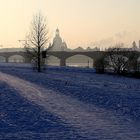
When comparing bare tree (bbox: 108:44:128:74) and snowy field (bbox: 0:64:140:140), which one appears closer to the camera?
snowy field (bbox: 0:64:140:140)

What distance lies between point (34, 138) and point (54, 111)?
502 cm

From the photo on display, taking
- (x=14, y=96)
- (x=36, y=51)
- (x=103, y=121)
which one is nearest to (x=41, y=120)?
(x=103, y=121)

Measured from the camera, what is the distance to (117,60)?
69438 mm

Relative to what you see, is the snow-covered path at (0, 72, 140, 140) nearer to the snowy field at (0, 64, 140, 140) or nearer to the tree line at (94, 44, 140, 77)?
the snowy field at (0, 64, 140, 140)

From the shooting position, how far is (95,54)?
118125 millimetres

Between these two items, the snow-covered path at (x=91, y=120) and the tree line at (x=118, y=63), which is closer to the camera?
the snow-covered path at (x=91, y=120)

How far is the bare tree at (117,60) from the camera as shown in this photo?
68.5 m

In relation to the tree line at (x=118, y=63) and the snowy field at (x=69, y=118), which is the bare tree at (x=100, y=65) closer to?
Result: the tree line at (x=118, y=63)

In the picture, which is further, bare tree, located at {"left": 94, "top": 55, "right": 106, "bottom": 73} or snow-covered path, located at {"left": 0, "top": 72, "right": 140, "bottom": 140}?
bare tree, located at {"left": 94, "top": 55, "right": 106, "bottom": 73}

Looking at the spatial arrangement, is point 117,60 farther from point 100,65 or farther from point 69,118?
point 69,118

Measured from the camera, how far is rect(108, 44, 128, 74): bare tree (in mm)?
68506

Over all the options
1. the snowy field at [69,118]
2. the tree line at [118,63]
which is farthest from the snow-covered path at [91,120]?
the tree line at [118,63]

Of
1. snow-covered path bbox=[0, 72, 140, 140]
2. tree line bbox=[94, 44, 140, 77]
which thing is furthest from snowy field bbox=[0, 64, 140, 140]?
tree line bbox=[94, 44, 140, 77]

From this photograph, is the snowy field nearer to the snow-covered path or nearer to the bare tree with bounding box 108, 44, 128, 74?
the snow-covered path
